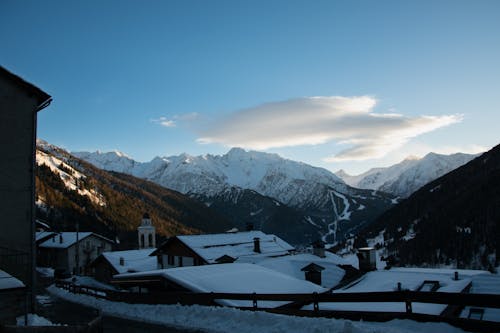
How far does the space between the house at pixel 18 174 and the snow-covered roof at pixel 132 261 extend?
40.6 m

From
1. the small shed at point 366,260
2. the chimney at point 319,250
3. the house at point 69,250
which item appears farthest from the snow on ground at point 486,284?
the house at point 69,250

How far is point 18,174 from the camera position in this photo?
18844 mm

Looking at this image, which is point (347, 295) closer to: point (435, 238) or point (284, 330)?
point (284, 330)

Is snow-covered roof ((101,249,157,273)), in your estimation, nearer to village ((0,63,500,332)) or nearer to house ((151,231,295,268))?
house ((151,231,295,268))

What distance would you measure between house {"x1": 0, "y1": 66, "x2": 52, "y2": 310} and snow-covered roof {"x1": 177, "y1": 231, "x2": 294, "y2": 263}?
104 ft

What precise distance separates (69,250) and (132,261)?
23.6m

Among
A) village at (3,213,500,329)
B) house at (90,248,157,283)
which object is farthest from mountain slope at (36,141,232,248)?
village at (3,213,500,329)

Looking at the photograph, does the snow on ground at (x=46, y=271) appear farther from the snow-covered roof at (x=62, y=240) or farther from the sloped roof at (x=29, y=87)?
the sloped roof at (x=29, y=87)

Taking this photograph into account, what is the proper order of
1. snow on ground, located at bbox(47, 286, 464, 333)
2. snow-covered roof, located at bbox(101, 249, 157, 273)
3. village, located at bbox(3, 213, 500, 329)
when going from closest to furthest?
snow on ground, located at bbox(47, 286, 464, 333) < village, located at bbox(3, 213, 500, 329) < snow-covered roof, located at bbox(101, 249, 157, 273)

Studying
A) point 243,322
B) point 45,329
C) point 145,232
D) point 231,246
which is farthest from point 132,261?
point 45,329

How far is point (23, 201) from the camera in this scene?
1880 cm

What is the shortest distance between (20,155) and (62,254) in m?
69.3

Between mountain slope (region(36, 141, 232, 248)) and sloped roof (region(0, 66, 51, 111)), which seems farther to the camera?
mountain slope (region(36, 141, 232, 248))

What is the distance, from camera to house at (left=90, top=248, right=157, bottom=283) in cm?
5994
